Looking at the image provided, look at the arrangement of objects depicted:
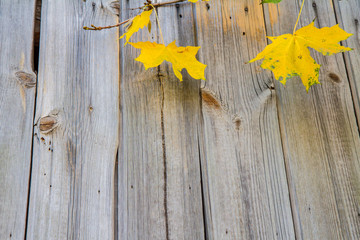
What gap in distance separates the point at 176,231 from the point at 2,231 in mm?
455

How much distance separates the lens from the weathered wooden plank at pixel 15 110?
792 mm

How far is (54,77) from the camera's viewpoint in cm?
90

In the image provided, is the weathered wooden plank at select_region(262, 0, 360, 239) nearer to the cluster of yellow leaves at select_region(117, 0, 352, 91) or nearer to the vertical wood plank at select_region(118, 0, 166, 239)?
the cluster of yellow leaves at select_region(117, 0, 352, 91)

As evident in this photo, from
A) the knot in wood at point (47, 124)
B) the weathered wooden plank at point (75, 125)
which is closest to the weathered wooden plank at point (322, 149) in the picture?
the weathered wooden plank at point (75, 125)

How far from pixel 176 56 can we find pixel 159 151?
27 centimetres

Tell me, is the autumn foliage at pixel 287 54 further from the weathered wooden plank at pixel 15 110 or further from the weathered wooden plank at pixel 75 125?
the weathered wooden plank at pixel 15 110

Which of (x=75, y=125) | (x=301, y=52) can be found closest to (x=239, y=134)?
(x=301, y=52)

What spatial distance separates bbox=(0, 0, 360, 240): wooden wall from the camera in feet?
2.61

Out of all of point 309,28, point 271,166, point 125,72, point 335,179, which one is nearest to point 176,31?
point 125,72

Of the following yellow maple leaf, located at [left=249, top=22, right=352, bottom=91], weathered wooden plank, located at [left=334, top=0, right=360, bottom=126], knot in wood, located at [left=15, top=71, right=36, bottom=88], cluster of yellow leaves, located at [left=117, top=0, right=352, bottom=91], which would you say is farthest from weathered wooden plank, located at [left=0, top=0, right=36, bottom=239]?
weathered wooden plank, located at [left=334, top=0, right=360, bottom=126]

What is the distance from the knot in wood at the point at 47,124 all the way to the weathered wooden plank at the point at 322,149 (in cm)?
66

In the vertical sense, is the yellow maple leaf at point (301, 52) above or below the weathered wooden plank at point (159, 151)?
above

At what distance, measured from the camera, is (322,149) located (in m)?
0.85

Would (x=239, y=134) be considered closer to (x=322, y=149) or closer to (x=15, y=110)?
(x=322, y=149)
